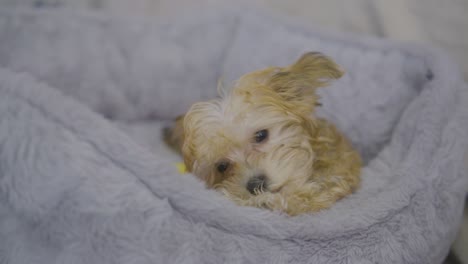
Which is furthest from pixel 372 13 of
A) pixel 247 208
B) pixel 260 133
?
pixel 247 208

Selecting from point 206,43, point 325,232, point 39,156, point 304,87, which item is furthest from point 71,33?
point 325,232

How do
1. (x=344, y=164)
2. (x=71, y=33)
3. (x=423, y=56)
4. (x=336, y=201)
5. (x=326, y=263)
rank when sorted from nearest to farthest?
(x=326, y=263)
(x=336, y=201)
(x=344, y=164)
(x=423, y=56)
(x=71, y=33)

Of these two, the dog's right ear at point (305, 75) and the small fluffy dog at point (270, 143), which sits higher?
the dog's right ear at point (305, 75)

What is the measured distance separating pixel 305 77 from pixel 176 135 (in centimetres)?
62

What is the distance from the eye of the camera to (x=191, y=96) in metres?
2.26

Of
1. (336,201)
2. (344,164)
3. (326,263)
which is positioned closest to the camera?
(326,263)

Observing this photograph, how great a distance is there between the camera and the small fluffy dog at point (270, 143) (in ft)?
4.50

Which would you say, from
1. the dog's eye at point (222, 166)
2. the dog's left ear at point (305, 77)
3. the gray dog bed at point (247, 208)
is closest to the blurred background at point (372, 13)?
the gray dog bed at point (247, 208)

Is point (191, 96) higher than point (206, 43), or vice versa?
point (206, 43)

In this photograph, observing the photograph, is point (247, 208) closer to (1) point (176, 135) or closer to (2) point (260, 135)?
(2) point (260, 135)

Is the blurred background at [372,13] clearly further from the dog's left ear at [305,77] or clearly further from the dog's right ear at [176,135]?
the dog's right ear at [176,135]

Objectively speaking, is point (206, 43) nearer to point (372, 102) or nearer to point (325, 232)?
point (372, 102)

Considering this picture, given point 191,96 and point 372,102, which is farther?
point 191,96

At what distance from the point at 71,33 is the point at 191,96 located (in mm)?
736
